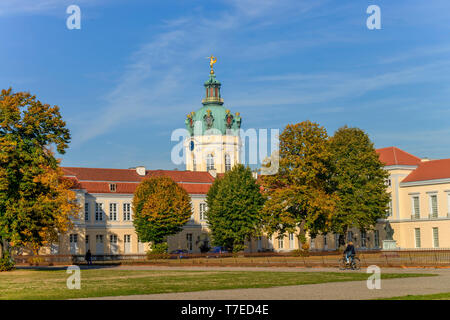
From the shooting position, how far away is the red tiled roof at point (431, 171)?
327 ft

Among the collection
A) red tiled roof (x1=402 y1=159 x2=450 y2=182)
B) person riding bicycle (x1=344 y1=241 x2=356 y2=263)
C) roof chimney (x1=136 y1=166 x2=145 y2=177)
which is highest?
roof chimney (x1=136 y1=166 x2=145 y2=177)

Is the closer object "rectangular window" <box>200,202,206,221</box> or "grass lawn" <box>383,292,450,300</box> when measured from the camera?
"grass lawn" <box>383,292,450,300</box>

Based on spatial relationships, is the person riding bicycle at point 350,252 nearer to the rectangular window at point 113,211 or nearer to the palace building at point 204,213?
the palace building at point 204,213

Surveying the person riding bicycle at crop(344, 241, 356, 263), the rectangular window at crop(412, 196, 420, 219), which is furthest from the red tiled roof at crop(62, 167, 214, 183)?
the person riding bicycle at crop(344, 241, 356, 263)

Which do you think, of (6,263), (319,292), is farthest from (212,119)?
(319,292)

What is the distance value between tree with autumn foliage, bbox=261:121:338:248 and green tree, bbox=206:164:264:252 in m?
8.59

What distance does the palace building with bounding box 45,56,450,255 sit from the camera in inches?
3802

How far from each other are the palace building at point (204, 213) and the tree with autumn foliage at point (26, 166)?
38.6 m

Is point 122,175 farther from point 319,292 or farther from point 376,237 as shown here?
point 319,292

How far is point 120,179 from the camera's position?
103 m

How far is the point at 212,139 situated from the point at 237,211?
46.1 metres

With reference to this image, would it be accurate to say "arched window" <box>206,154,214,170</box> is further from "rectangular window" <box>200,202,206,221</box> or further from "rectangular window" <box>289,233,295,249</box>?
"rectangular window" <box>289,233,295,249</box>

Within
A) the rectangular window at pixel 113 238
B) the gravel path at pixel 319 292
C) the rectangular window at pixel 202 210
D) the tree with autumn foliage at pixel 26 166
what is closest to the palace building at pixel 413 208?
the rectangular window at pixel 202 210

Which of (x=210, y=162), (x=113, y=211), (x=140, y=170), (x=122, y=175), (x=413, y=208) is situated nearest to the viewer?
(x=113, y=211)
